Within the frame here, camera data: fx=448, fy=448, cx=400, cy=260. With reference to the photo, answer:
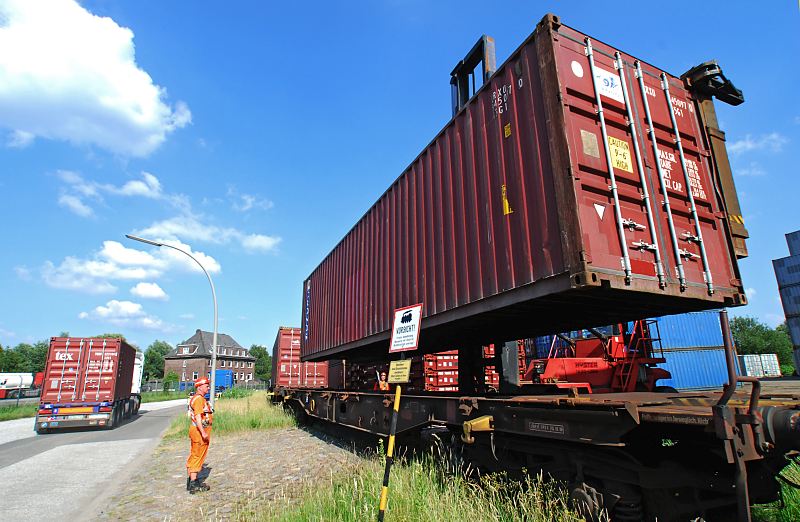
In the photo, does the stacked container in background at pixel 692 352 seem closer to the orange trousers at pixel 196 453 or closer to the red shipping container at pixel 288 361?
the red shipping container at pixel 288 361

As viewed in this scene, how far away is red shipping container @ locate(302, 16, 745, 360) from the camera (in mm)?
4285

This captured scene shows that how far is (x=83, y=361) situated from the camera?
633 inches

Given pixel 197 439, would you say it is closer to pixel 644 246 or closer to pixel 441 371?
pixel 644 246

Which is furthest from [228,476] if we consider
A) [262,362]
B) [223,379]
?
[262,362]

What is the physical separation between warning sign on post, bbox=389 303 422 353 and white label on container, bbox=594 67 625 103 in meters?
3.04

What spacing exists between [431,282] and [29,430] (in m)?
18.1

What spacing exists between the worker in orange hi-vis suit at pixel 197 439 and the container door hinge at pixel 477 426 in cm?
418

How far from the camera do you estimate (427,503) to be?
4.21 m

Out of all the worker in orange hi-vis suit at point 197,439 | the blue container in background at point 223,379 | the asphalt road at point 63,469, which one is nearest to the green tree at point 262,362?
the blue container in background at point 223,379

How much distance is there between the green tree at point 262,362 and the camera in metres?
101

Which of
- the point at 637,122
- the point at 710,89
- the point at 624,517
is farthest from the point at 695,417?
the point at 710,89

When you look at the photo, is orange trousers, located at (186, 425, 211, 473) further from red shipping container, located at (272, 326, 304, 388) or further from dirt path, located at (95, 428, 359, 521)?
red shipping container, located at (272, 326, 304, 388)

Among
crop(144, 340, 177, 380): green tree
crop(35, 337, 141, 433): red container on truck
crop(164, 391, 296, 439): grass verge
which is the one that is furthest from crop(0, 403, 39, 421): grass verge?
crop(144, 340, 177, 380): green tree

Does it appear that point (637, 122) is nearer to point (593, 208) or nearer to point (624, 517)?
point (593, 208)
